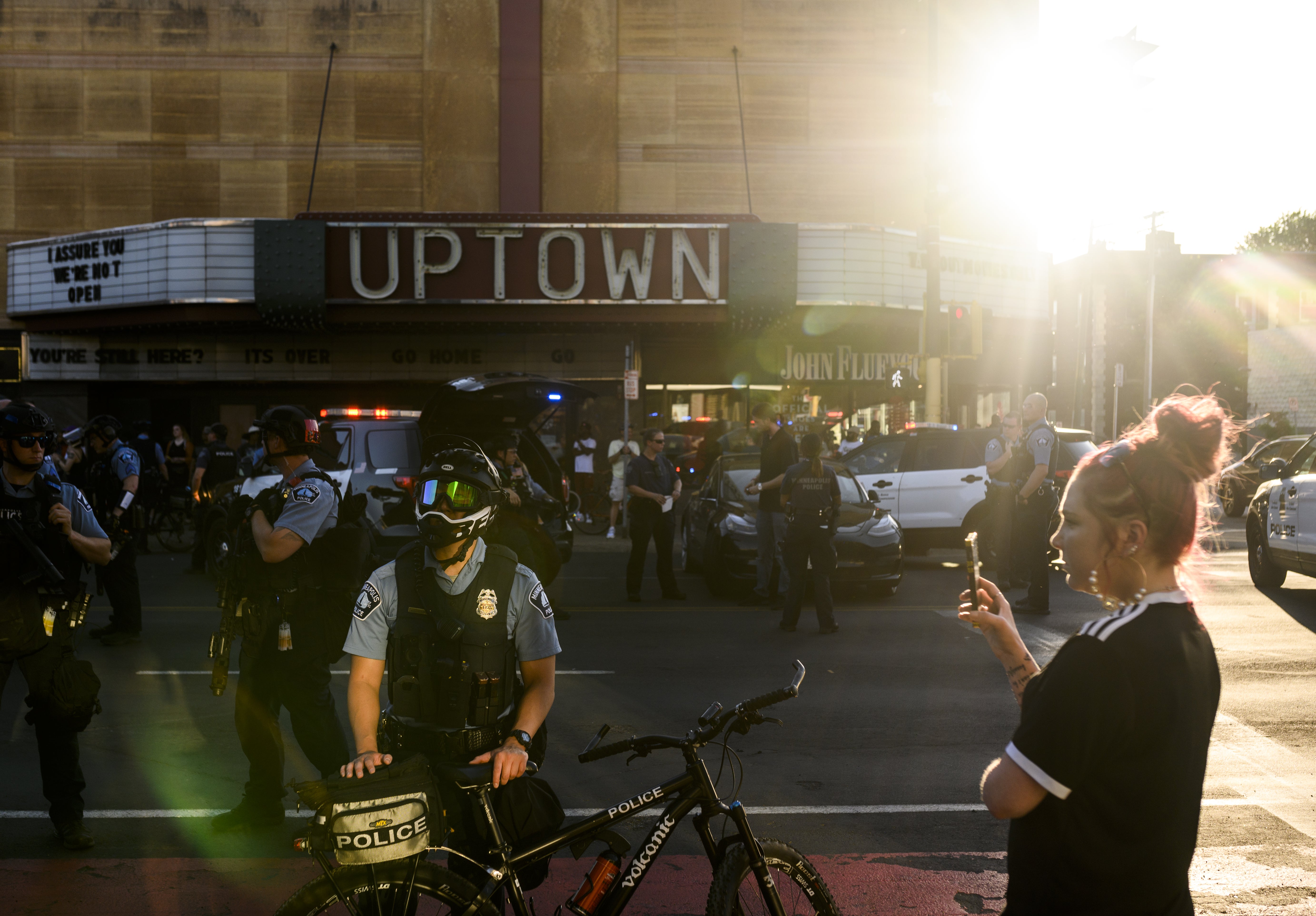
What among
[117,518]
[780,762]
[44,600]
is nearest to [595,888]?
[44,600]

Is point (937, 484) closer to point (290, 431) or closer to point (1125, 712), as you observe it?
point (290, 431)

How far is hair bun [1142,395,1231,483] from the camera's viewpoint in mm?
1944

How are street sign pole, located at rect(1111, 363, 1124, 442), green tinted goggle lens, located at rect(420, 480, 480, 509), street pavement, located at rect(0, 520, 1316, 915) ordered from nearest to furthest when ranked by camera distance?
green tinted goggle lens, located at rect(420, 480, 480, 509)
street pavement, located at rect(0, 520, 1316, 915)
street sign pole, located at rect(1111, 363, 1124, 442)

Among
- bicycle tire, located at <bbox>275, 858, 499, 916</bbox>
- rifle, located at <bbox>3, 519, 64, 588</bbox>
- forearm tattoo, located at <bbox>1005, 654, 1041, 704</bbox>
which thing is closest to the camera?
forearm tattoo, located at <bbox>1005, 654, 1041, 704</bbox>

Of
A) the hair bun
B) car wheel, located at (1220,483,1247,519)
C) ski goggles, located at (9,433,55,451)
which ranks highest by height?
the hair bun

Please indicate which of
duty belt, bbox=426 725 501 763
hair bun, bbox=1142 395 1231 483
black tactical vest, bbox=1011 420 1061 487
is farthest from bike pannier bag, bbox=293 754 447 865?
black tactical vest, bbox=1011 420 1061 487

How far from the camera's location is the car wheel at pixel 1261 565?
1173 cm

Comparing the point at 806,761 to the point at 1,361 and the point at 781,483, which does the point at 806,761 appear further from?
the point at 1,361

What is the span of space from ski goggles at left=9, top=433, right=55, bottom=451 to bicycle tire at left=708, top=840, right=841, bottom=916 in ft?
11.9

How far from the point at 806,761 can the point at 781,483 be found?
5.20m

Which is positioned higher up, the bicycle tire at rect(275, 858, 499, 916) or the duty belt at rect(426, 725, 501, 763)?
the duty belt at rect(426, 725, 501, 763)

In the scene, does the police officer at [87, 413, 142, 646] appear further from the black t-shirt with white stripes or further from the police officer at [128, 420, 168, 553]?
the black t-shirt with white stripes

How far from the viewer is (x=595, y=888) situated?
2.85 m

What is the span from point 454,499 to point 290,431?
216 centimetres
